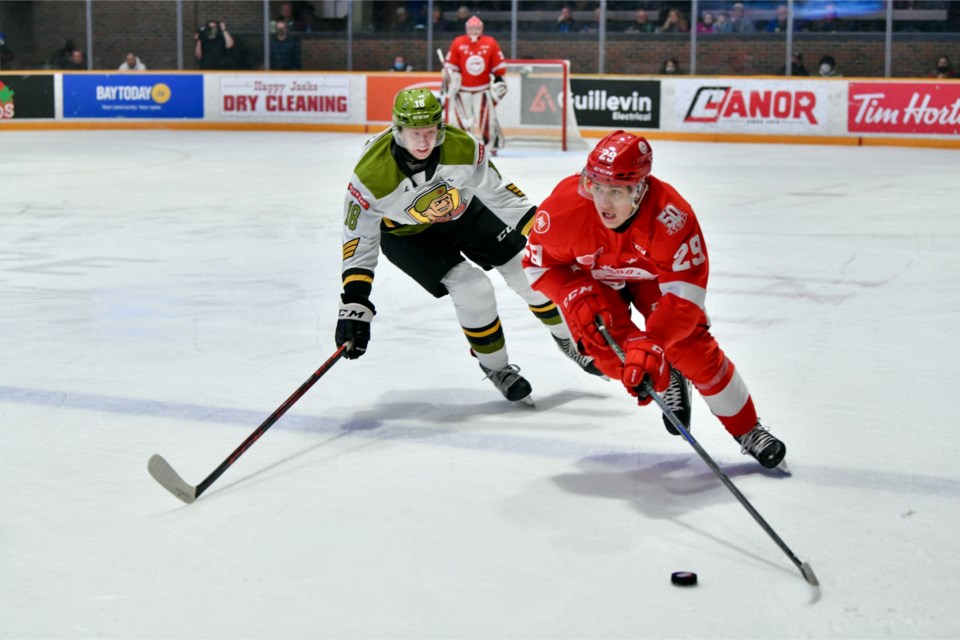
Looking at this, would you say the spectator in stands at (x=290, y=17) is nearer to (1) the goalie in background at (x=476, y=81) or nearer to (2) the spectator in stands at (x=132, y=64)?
(2) the spectator in stands at (x=132, y=64)

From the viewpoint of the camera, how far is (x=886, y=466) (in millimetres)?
3227

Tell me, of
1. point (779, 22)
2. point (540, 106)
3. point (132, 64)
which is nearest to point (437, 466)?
point (540, 106)

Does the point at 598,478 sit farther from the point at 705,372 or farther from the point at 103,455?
the point at 103,455

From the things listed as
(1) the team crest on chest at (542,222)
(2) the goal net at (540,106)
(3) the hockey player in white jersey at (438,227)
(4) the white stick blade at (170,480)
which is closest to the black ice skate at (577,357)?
(3) the hockey player in white jersey at (438,227)

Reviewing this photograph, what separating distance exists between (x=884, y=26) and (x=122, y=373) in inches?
479

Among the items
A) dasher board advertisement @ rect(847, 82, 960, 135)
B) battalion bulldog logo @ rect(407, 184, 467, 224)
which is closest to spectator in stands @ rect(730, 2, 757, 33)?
dasher board advertisement @ rect(847, 82, 960, 135)

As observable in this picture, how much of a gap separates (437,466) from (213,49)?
14.2 meters

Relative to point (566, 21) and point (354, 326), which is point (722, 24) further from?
point (354, 326)

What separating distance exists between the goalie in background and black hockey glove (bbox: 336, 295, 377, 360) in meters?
9.21

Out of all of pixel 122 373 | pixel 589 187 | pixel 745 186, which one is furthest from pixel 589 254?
pixel 745 186

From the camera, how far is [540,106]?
14.0 metres

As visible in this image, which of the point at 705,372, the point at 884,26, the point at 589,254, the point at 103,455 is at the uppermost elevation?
the point at 884,26

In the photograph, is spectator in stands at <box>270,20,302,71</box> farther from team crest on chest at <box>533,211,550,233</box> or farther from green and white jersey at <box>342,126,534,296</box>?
team crest on chest at <box>533,211,550,233</box>

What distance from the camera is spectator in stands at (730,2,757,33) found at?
14750 millimetres
